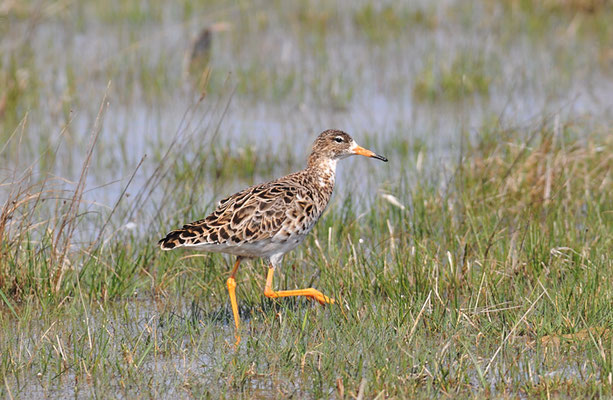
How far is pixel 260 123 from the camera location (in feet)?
39.3

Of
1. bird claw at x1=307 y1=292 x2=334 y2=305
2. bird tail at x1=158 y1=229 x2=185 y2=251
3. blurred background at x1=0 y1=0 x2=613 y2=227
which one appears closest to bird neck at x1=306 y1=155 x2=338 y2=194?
bird claw at x1=307 y1=292 x2=334 y2=305

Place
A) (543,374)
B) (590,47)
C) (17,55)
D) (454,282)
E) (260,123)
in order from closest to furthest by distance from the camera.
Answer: (543,374)
(454,282)
(260,123)
(17,55)
(590,47)

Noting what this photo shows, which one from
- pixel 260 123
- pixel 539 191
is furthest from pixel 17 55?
pixel 539 191

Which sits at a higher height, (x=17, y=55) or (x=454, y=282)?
(x=17, y=55)

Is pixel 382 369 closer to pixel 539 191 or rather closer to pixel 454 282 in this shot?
pixel 454 282

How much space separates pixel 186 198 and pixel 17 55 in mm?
5391

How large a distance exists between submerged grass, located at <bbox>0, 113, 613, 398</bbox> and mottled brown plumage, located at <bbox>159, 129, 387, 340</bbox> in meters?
0.36

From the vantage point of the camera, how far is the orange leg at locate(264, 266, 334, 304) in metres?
6.67

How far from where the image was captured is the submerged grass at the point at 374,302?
18.1ft

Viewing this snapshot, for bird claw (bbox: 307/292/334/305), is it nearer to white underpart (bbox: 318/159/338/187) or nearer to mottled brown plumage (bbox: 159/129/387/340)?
mottled brown plumage (bbox: 159/129/387/340)

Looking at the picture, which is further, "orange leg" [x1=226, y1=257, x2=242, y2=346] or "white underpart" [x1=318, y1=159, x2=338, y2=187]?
"white underpart" [x1=318, y1=159, x2=338, y2=187]

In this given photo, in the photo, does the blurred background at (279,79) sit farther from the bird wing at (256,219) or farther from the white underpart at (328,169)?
the bird wing at (256,219)

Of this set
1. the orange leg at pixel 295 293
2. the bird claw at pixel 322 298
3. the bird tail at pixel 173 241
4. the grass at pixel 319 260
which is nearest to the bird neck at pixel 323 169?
the grass at pixel 319 260

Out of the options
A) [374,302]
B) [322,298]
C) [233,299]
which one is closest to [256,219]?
[233,299]
